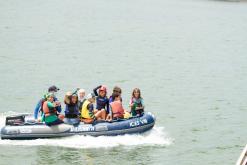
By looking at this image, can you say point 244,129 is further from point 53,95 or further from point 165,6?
point 165,6

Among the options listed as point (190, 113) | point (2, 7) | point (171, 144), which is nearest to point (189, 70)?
point (190, 113)

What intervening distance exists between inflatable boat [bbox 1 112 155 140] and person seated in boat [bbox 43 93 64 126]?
5.5 inches

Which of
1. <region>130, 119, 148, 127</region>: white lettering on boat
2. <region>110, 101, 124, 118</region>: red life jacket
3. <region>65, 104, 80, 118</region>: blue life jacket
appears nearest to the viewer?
<region>65, 104, 80, 118</region>: blue life jacket

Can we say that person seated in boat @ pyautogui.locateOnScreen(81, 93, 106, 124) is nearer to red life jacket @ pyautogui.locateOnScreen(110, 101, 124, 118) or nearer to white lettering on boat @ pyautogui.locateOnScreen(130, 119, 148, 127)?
red life jacket @ pyautogui.locateOnScreen(110, 101, 124, 118)

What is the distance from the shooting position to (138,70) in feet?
102

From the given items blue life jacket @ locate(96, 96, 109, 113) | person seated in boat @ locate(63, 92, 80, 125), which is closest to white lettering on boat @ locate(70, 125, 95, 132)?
person seated in boat @ locate(63, 92, 80, 125)

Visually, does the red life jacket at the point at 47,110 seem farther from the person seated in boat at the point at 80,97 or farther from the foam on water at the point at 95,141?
the person seated in boat at the point at 80,97

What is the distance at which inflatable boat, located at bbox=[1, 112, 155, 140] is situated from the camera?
1714cm

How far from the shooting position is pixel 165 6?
6775 centimetres

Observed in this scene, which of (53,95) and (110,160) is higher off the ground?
(53,95)

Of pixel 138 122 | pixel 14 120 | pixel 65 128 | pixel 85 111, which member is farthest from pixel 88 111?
pixel 14 120

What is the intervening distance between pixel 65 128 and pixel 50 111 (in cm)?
66

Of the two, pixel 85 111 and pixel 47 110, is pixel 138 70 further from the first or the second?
pixel 47 110

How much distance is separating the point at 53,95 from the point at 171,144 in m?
3.67
